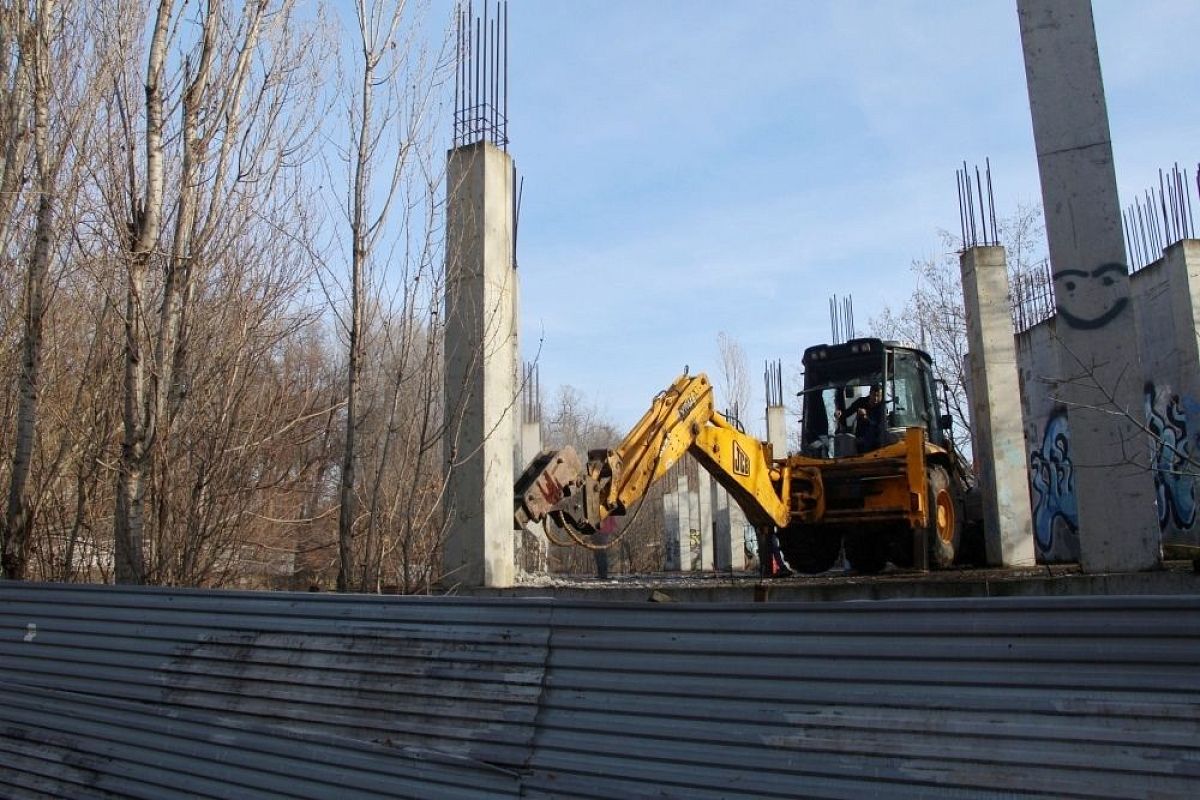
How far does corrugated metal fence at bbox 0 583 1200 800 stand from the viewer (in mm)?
2674

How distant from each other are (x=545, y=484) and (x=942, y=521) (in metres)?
6.22

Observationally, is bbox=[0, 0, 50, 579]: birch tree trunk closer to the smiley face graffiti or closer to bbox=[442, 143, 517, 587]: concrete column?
bbox=[442, 143, 517, 587]: concrete column

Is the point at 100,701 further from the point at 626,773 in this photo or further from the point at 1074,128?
the point at 1074,128

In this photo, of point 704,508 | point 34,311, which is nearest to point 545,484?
point 34,311

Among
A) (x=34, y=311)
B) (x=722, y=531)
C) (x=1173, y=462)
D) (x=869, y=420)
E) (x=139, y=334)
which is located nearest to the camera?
(x=139, y=334)

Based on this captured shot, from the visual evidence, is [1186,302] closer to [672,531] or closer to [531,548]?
[531,548]

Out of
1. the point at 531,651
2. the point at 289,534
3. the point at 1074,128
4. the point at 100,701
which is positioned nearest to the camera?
the point at 531,651

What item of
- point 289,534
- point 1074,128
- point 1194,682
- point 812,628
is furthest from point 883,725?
point 289,534

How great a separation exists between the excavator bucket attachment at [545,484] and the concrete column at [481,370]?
20.6 inches

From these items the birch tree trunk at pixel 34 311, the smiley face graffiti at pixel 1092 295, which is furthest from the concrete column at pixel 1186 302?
the birch tree trunk at pixel 34 311

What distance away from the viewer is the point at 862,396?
13.1 meters

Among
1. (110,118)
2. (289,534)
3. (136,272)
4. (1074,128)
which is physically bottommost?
(289,534)

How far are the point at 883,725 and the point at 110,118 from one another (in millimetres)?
8725

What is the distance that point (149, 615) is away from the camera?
503 centimetres
